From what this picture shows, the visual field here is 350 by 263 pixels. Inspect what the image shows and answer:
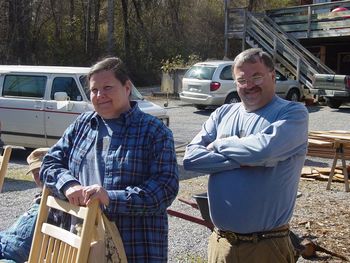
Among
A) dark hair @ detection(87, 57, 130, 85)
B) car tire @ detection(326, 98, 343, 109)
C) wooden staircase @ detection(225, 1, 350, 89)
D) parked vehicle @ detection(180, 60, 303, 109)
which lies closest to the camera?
dark hair @ detection(87, 57, 130, 85)

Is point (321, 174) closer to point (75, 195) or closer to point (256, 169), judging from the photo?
point (256, 169)

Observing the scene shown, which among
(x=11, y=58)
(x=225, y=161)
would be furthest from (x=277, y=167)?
(x=11, y=58)

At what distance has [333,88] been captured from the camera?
18.5m

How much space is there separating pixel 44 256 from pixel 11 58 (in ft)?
93.7

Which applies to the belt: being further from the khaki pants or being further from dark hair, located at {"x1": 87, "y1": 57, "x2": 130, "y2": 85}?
dark hair, located at {"x1": 87, "y1": 57, "x2": 130, "y2": 85}

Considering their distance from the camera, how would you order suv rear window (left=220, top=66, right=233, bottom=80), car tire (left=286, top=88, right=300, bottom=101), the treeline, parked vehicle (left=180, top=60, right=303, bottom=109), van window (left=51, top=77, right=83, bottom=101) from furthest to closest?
the treeline, car tire (left=286, top=88, right=300, bottom=101), suv rear window (left=220, top=66, right=233, bottom=80), parked vehicle (left=180, top=60, right=303, bottom=109), van window (left=51, top=77, right=83, bottom=101)

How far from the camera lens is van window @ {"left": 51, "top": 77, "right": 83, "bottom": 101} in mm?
9656

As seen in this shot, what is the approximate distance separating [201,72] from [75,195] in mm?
15293

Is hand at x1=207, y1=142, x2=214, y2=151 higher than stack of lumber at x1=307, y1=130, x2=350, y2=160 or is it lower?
higher

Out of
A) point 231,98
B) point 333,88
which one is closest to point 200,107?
point 231,98

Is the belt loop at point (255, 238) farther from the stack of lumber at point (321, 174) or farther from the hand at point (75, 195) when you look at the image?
the stack of lumber at point (321, 174)

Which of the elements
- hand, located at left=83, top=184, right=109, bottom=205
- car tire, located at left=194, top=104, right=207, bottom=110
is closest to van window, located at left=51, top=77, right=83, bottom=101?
hand, located at left=83, top=184, right=109, bottom=205

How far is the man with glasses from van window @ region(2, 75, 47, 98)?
7507mm

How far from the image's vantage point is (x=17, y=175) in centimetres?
Answer: 879
